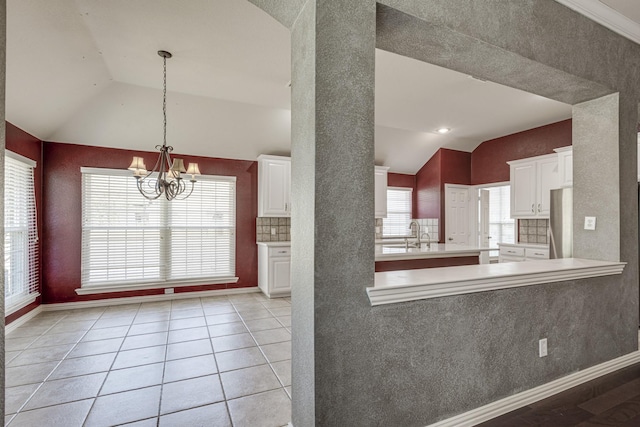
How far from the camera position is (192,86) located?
394cm

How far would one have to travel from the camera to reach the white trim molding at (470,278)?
1.59m

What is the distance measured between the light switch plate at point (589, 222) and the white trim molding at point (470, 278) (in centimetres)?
33

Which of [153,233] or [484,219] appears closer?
[153,233]

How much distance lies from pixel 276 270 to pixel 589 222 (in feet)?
13.0

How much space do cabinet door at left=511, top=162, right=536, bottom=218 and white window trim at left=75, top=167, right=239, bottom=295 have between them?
4902mm

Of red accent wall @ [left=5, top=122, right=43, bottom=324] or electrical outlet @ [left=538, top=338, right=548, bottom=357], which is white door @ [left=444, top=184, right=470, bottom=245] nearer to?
electrical outlet @ [left=538, top=338, right=548, bottom=357]

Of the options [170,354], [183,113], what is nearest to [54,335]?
[170,354]

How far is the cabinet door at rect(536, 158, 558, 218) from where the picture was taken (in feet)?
16.3

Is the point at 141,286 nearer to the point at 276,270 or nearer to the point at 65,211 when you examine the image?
the point at 65,211

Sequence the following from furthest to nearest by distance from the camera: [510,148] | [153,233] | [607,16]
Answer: [510,148] < [153,233] < [607,16]

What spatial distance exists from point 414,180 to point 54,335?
668 cm

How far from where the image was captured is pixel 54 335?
136 inches

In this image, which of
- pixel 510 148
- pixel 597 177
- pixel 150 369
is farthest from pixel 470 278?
pixel 510 148

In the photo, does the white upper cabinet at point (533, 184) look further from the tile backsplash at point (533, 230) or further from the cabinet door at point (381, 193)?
the cabinet door at point (381, 193)
